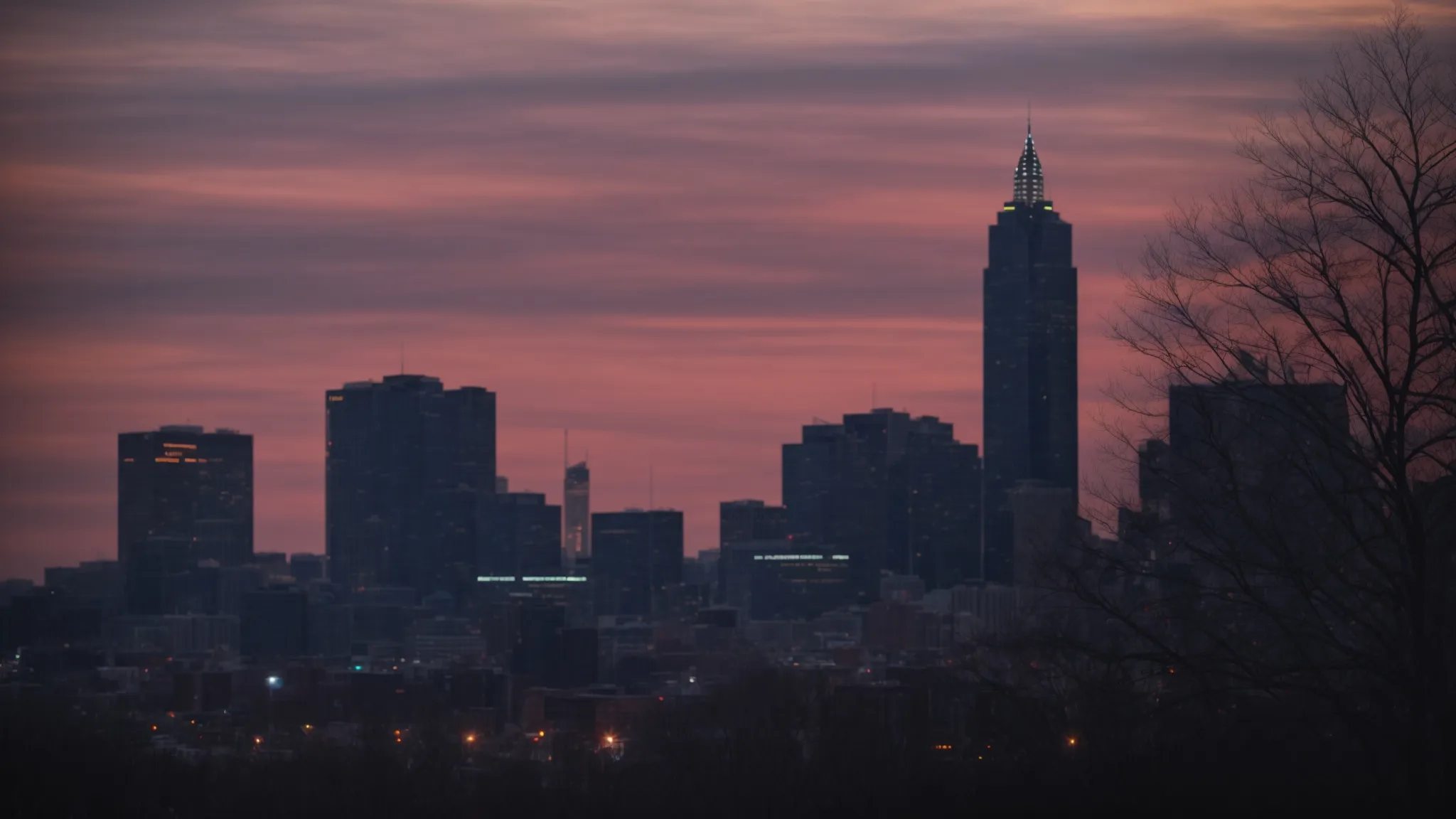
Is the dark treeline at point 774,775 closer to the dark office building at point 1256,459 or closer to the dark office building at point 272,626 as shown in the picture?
the dark office building at point 1256,459

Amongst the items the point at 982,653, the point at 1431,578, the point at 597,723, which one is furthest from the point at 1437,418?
the point at 597,723

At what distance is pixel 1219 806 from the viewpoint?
1884 centimetres

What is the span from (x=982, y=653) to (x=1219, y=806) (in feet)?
97.4

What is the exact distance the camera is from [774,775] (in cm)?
2800

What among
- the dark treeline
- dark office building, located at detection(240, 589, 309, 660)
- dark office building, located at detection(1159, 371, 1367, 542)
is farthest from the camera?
dark office building, located at detection(240, 589, 309, 660)

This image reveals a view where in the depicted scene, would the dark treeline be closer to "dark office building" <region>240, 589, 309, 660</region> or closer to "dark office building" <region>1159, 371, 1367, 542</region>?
"dark office building" <region>1159, 371, 1367, 542</region>

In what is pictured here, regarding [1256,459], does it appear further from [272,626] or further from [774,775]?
[272,626]

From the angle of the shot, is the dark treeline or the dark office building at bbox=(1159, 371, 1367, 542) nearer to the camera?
the dark office building at bbox=(1159, 371, 1367, 542)

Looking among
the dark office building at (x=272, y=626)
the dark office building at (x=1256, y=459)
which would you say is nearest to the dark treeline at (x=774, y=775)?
the dark office building at (x=1256, y=459)

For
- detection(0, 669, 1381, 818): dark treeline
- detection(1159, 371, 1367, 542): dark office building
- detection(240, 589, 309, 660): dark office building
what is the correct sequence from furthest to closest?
1. detection(240, 589, 309, 660): dark office building
2. detection(0, 669, 1381, 818): dark treeline
3. detection(1159, 371, 1367, 542): dark office building

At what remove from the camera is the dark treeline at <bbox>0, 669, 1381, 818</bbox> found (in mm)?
19844

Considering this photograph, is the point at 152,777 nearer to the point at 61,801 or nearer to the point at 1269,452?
the point at 61,801

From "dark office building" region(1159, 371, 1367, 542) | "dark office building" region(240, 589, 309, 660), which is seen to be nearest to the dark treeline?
"dark office building" region(1159, 371, 1367, 542)

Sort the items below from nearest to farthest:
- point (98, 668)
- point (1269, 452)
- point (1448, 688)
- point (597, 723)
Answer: point (1448, 688), point (1269, 452), point (597, 723), point (98, 668)
